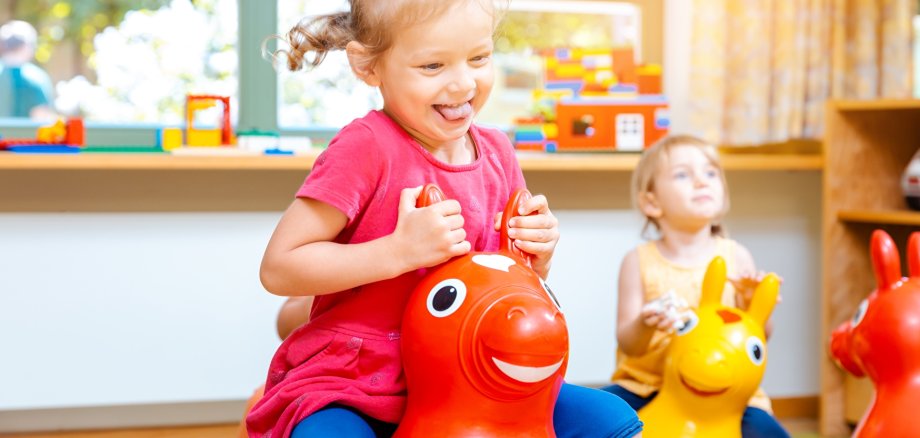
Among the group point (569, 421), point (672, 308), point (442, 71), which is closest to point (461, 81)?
point (442, 71)

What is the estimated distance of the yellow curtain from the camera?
2.97 meters

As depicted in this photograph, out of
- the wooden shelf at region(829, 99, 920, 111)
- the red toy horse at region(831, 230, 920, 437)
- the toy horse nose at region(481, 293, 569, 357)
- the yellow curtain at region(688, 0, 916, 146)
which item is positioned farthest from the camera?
the yellow curtain at region(688, 0, 916, 146)

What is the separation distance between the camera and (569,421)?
4.16 feet

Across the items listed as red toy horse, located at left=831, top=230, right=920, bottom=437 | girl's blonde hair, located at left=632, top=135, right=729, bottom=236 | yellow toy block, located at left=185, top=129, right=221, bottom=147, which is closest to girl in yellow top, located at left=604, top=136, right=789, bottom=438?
girl's blonde hair, located at left=632, top=135, right=729, bottom=236

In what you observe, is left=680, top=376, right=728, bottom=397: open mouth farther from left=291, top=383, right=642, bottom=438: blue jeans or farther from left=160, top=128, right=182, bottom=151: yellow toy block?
left=160, top=128, right=182, bottom=151: yellow toy block

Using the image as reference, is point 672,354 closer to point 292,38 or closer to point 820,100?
point 292,38

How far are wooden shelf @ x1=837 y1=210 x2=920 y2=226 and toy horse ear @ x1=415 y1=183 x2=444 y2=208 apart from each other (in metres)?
1.84

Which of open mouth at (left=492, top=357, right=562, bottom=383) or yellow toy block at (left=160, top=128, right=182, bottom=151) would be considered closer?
open mouth at (left=492, top=357, right=562, bottom=383)

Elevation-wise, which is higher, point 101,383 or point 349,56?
point 349,56

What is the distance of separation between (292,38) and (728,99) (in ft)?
6.50

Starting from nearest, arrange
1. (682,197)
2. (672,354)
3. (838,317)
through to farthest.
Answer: (672,354) < (682,197) < (838,317)

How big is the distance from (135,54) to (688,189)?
1754 mm

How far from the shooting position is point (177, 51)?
10.1ft

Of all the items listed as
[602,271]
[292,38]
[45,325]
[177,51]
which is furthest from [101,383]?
[292,38]
